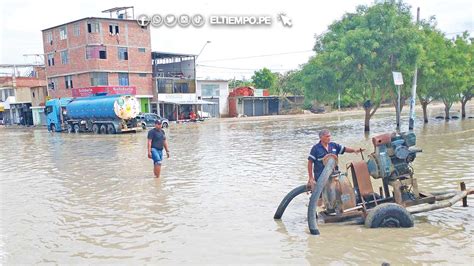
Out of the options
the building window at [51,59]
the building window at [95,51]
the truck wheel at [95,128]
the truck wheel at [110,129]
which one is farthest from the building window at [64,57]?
the truck wheel at [110,129]

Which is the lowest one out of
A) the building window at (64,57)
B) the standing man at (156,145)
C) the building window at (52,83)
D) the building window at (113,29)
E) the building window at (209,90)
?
the standing man at (156,145)

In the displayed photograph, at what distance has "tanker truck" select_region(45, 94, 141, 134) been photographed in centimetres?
3200

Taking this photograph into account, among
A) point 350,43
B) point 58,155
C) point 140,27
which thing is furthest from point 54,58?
point 350,43

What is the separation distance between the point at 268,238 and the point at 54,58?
159 feet

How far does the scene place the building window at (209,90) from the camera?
5653 cm

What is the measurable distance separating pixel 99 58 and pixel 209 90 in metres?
17.0

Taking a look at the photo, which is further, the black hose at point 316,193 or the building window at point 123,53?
the building window at point 123,53

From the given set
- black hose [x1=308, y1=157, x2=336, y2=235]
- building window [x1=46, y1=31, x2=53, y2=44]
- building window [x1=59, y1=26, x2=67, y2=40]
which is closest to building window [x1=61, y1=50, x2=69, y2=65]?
building window [x1=59, y1=26, x2=67, y2=40]

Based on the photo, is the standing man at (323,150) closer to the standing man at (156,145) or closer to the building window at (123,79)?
the standing man at (156,145)

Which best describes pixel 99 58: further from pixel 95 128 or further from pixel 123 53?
pixel 95 128

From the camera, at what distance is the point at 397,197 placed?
21.0ft

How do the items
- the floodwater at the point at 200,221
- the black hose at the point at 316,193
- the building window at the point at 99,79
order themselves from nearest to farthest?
the floodwater at the point at 200,221 < the black hose at the point at 316,193 < the building window at the point at 99,79

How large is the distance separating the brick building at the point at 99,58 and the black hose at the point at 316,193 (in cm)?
3895

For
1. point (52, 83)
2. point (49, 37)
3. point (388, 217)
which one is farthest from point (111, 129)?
point (388, 217)
